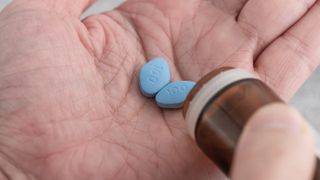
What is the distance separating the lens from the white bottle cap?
0.57m

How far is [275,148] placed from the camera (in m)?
0.46

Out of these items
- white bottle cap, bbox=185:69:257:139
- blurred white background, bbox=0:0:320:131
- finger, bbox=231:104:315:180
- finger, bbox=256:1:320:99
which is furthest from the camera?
blurred white background, bbox=0:0:320:131

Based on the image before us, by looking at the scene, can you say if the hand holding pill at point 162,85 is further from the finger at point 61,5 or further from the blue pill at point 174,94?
the finger at point 61,5

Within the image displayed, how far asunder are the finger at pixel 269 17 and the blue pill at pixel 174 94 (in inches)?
7.1

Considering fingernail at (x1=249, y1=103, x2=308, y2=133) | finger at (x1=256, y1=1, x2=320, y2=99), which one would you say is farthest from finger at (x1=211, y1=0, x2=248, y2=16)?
fingernail at (x1=249, y1=103, x2=308, y2=133)

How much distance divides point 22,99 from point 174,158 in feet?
0.89

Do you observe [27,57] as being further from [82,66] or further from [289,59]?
[289,59]

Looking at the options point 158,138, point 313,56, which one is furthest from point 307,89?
point 158,138

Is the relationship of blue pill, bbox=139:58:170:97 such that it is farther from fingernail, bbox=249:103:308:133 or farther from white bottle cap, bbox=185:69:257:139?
fingernail, bbox=249:103:308:133

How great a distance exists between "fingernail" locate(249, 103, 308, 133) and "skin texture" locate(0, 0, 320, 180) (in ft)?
0.94

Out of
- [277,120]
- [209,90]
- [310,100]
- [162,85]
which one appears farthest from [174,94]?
[310,100]

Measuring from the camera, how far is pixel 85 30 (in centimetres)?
89

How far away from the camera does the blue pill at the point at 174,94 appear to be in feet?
2.61

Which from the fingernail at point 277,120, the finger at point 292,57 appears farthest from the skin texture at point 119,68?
the fingernail at point 277,120
